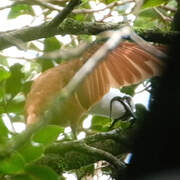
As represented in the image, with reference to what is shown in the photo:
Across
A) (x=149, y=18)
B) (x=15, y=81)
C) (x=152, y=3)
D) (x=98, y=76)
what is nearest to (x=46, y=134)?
(x=15, y=81)

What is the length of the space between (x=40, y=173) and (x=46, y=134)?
8 centimetres

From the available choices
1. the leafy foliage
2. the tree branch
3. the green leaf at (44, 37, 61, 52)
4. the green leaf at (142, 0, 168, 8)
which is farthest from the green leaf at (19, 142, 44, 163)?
the green leaf at (142, 0, 168, 8)

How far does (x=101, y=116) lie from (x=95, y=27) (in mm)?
450

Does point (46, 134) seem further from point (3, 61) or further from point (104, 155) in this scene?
point (3, 61)

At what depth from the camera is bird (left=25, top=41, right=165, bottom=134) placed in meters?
1.31

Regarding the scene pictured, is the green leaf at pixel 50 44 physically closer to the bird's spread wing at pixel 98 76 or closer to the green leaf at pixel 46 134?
the bird's spread wing at pixel 98 76

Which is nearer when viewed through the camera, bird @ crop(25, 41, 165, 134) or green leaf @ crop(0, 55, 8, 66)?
bird @ crop(25, 41, 165, 134)

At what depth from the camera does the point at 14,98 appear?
129 centimetres

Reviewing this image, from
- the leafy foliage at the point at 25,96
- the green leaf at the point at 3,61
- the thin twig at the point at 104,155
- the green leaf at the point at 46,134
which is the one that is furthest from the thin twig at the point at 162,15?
the green leaf at the point at 46,134

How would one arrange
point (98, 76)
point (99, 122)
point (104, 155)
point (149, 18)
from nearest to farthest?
1. point (104, 155)
2. point (98, 76)
3. point (99, 122)
4. point (149, 18)

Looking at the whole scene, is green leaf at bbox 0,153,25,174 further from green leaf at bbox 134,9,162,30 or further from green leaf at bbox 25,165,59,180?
green leaf at bbox 134,9,162,30

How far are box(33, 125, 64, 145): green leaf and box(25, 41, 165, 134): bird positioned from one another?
1.24ft

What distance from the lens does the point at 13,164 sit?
80 cm

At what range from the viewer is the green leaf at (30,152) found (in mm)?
825
